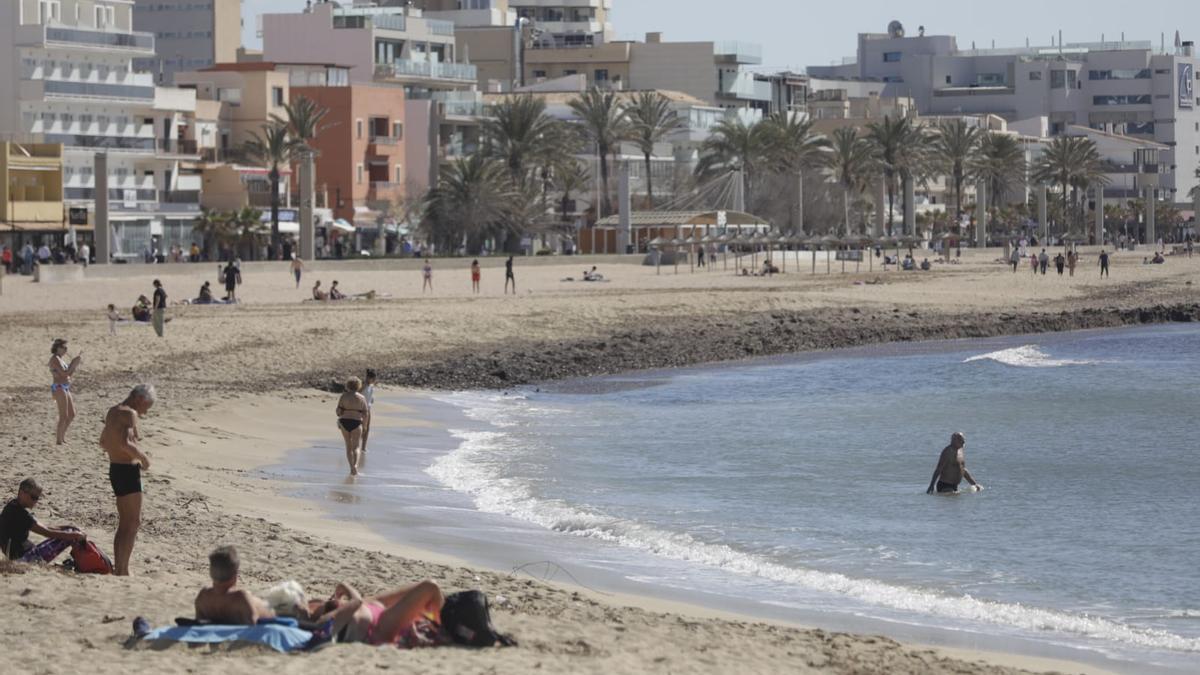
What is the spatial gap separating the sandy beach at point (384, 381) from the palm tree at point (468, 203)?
6339mm

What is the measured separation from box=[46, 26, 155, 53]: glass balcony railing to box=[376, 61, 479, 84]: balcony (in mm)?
19549

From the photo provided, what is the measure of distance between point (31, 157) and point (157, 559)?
5342 centimetres

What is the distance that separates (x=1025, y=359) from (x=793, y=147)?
175ft

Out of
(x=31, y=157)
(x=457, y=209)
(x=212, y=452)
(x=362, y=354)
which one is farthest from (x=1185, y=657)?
(x=457, y=209)

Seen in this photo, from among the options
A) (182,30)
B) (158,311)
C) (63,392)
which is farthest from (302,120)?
(182,30)

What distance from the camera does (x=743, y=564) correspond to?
16406 millimetres

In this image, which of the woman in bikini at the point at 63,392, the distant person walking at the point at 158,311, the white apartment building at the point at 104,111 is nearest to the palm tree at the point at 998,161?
the white apartment building at the point at 104,111

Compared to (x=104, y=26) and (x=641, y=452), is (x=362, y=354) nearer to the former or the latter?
(x=641, y=452)

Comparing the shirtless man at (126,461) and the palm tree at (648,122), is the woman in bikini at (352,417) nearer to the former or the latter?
the shirtless man at (126,461)

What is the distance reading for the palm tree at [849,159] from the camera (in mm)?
Result: 99062

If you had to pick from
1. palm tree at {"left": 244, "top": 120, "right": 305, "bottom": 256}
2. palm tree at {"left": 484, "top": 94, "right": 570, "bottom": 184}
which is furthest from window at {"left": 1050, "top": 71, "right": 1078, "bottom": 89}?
palm tree at {"left": 244, "top": 120, "right": 305, "bottom": 256}

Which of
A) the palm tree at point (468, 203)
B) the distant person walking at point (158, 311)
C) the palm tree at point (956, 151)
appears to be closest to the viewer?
the distant person walking at point (158, 311)

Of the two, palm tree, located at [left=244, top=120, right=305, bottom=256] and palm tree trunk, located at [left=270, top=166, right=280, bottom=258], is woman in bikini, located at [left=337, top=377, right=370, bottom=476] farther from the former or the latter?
palm tree, located at [left=244, top=120, right=305, bottom=256]

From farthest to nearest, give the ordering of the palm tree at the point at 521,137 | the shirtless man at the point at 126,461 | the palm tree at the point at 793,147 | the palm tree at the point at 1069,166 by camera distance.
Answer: the palm tree at the point at 1069,166 < the palm tree at the point at 793,147 < the palm tree at the point at 521,137 < the shirtless man at the point at 126,461
